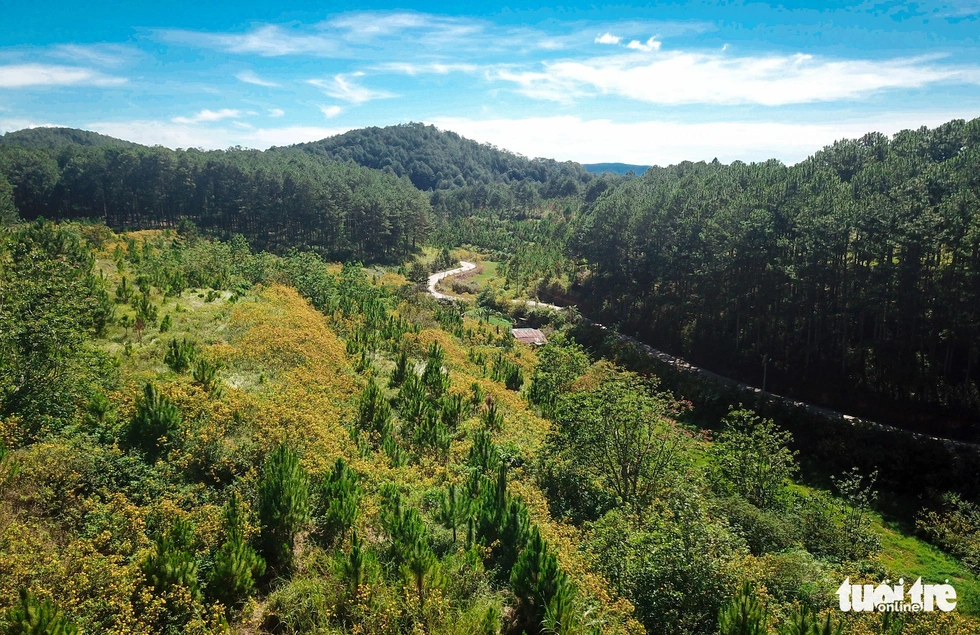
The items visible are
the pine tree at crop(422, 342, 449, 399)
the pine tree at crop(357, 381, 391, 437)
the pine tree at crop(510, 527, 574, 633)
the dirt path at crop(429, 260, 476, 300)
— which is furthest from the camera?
the dirt path at crop(429, 260, 476, 300)

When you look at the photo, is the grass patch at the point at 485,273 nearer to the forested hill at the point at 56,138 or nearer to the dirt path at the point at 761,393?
the dirt path at the point at 761,393

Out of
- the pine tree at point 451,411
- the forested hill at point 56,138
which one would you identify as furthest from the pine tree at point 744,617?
the forested hill at point 56,138

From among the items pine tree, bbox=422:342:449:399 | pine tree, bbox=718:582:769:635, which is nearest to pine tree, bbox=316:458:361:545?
pine tree, bbox=718:582:769:635

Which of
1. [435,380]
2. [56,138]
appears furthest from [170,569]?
[56,138]

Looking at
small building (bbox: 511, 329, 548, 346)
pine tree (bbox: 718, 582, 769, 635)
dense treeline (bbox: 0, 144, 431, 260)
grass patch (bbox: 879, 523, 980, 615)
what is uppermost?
dense treeline (bbox: 0, 144, 431, 260)

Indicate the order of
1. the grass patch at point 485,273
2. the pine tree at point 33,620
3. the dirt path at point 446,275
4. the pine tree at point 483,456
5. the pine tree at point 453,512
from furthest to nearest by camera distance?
1. the grass patch at point 485,273
2. the dirt path at point 446,275
3. the pine tree at point 483,456
4. the pine tree at point 453,512
5. the pine tree at point 33,620

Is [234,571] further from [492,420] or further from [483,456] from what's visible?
[492,420]

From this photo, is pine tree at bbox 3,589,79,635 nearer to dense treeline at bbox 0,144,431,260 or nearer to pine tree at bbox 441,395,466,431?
pine tree at bbox 441,395,466,431
